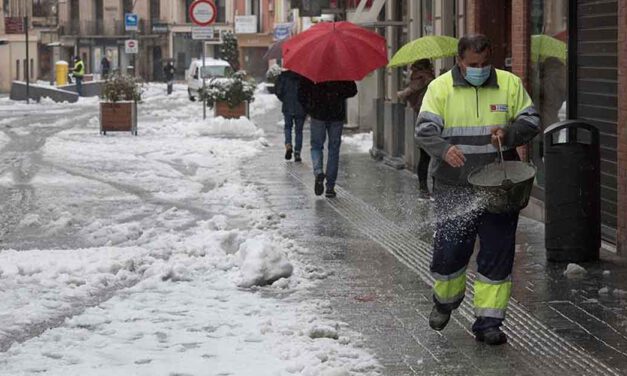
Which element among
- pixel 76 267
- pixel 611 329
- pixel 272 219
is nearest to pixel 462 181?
pixel 611 329

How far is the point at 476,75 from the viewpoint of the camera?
761 centimetres

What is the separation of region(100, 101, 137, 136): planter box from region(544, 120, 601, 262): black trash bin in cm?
1940

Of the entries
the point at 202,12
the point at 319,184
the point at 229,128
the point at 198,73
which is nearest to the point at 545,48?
the point at 319,184

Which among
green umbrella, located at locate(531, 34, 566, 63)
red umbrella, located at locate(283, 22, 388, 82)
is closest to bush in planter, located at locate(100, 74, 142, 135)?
red umbrella, located at locate(283, 22, 388, 82)

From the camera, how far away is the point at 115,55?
96.5 m

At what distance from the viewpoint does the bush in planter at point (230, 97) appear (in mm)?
31047

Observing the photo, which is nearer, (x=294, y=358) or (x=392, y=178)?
(x=294, y=358)

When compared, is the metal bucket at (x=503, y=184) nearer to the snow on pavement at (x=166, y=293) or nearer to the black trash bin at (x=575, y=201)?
the snow on pavement at (x=166, y=293)

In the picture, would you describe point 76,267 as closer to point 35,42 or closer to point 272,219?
point 272,219

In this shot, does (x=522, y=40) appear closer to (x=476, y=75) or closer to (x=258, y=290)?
(x=258, y=290)

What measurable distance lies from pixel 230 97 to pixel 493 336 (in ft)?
78.9

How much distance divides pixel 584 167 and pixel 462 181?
297 cm

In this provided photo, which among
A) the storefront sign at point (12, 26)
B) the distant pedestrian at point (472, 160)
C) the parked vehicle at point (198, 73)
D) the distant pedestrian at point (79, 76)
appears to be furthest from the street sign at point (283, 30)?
the distant pedestrian at point (472, 160)

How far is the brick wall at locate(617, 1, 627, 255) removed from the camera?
10.7m
